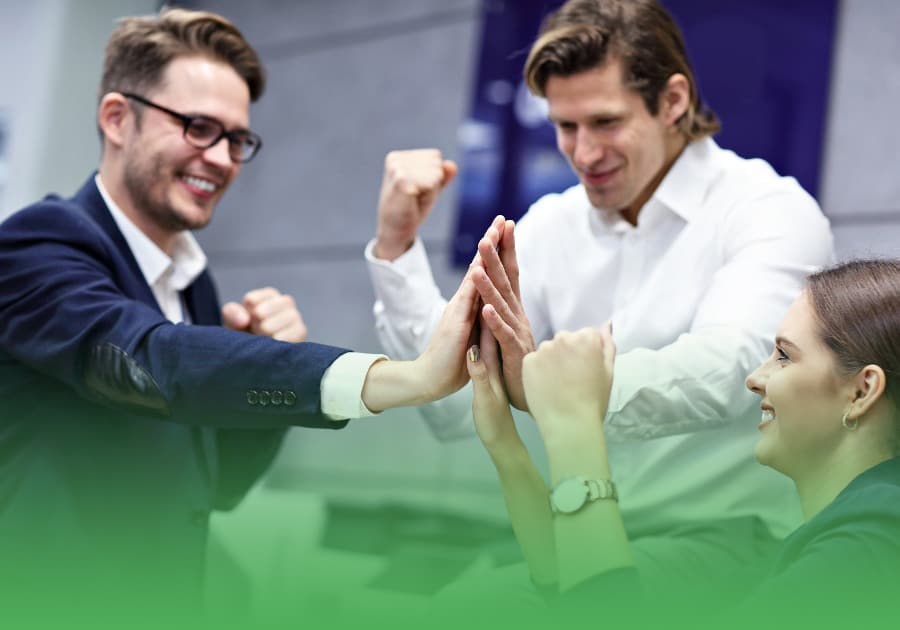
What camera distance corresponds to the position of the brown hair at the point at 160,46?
167 cm

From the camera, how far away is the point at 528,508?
117 cm

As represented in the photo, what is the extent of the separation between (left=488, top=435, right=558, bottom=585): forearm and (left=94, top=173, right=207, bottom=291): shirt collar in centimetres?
72

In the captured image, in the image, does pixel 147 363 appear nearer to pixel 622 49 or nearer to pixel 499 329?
pixel 499 329

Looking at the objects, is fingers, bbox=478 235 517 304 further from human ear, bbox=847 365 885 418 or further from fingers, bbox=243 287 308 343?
fingers, bbox=243 287 308 343

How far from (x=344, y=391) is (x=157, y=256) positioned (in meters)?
0.65

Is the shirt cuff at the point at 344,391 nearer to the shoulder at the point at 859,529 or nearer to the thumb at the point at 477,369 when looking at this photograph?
the thumb at the point at 477,369

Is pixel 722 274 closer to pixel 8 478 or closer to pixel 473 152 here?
pixel 8 478

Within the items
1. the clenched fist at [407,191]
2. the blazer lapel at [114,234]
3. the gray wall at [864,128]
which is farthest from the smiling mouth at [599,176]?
the gray wall at [864,128]

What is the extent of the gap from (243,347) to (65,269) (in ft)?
1.07

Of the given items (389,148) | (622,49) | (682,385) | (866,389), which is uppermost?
(622,49)

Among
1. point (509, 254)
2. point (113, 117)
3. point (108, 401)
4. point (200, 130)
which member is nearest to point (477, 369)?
point (509, 254)

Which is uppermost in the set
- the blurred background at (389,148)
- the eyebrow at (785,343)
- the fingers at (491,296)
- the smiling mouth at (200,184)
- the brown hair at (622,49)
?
the brown hair at (622,49)

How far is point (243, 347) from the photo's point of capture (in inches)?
44.4

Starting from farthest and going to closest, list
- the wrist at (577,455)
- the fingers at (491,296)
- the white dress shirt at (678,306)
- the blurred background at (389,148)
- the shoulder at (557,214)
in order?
the blurred background at (389,148), the shoulder at (557,214), the white dress shirt at (678,306), the fingers at (491,296), the wrist at (577,455)
